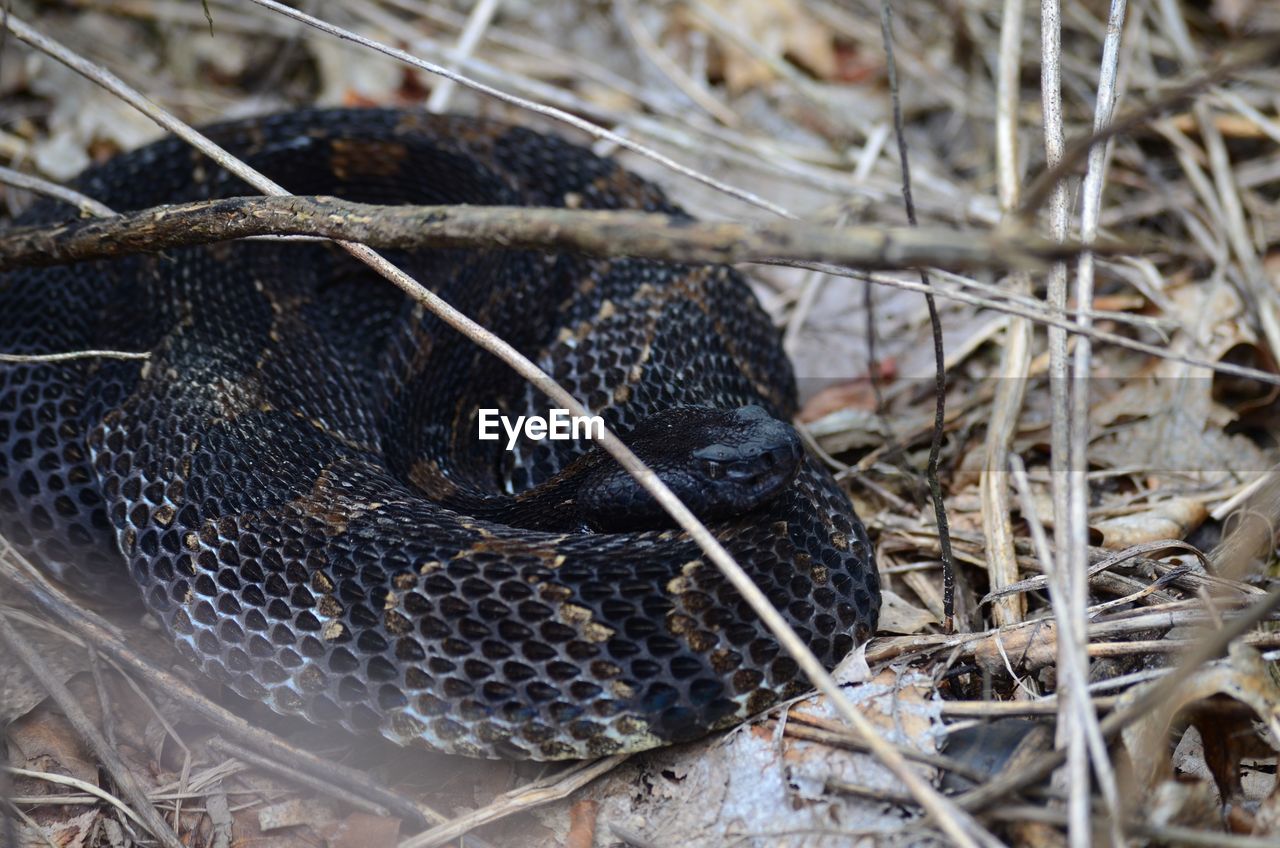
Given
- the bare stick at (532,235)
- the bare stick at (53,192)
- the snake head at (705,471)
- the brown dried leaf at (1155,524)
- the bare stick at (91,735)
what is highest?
the bare stick at (53,192)

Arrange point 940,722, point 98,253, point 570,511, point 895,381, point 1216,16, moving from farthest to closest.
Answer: point 1216,16
point 895,381
point 570,511
point 98,253
point 940,722

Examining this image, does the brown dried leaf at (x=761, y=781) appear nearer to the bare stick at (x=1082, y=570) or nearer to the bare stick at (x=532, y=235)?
the bare stick at (x=1082, y=570)

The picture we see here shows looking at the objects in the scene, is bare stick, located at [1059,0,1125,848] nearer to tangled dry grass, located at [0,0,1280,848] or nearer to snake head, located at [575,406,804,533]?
tangled dry grass, located at [0,0,1280,848]

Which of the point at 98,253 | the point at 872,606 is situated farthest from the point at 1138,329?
the point at 98,253

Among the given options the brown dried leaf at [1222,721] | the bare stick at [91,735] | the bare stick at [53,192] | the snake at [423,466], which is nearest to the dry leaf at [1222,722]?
the brown dried leaf at [1222,721]

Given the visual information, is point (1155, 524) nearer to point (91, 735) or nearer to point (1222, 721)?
point (1222, 721)

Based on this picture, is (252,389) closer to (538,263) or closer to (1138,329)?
(538,263)

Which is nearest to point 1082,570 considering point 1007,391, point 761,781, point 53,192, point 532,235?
point 761,781
